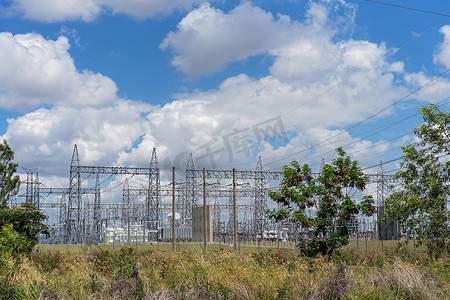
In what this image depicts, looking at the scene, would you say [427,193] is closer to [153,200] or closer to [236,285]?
[236,285]

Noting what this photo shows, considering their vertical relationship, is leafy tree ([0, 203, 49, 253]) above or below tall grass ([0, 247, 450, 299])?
above

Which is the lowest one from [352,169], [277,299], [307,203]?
[277,299]

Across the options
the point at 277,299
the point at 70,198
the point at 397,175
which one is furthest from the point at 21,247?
the point at 70,198

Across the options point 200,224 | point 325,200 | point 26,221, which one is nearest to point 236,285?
point 325,200

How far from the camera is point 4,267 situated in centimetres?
1391

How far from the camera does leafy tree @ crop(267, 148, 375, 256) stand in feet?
64.5

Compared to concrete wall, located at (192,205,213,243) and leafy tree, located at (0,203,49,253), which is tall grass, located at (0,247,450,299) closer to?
leafy tree, located at (0,203,49,253)

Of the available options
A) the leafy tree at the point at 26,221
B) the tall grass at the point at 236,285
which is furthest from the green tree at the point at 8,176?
the tall grass at the point at 236,285

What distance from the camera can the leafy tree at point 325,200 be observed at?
1966cm

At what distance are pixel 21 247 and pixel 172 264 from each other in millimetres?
9579

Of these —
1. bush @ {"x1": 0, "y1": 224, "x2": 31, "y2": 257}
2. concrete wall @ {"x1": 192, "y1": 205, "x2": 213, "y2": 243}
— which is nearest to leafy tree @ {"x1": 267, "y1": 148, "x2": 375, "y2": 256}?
bush @ {"x1": 0, "y1": 224, "x2": 31, "y2": 257}

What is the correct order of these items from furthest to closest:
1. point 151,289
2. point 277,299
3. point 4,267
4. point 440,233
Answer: point 440,233, point 4,267, point 151,289, point 277,299

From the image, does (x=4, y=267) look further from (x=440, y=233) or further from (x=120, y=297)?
(x=440, y=233)

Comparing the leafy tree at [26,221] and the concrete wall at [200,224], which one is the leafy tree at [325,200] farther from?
the concrete wall at [200,224]
